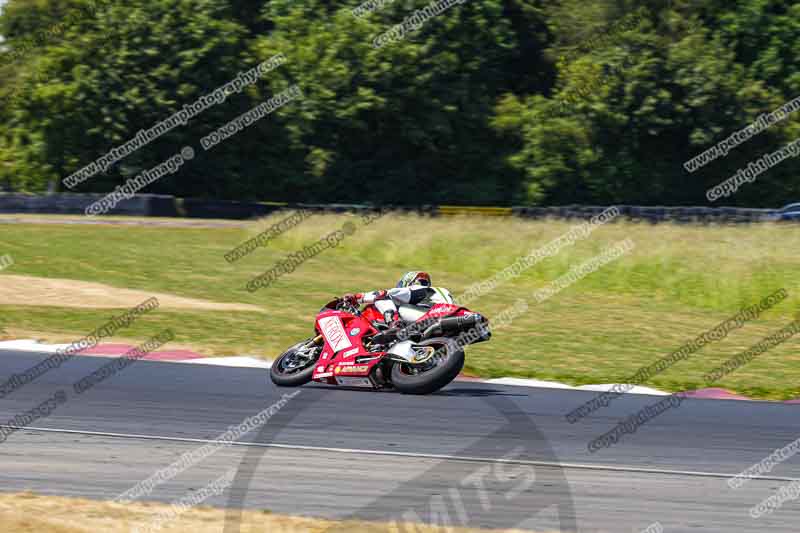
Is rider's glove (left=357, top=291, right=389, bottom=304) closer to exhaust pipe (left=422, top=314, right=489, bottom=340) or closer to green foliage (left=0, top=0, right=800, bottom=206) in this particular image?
exhaust pipe (left=422, top=314, right=489, bottom=340)

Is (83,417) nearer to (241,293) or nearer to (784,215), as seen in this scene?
(241,293)

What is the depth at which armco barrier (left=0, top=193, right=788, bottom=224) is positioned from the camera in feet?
138

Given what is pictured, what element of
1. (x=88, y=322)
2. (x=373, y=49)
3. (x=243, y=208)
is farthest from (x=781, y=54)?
(x=88, y=322)

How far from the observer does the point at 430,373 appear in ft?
44.2

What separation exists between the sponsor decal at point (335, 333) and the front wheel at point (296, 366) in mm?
292

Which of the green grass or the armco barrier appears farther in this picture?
the armco barrier

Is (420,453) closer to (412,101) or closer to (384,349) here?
(384,349)

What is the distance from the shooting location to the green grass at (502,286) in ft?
62.6

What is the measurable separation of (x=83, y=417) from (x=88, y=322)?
8.97m

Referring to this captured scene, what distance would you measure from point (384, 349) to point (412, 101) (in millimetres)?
39430

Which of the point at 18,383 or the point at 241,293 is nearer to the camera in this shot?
the point at 18,383

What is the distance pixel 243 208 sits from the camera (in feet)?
154

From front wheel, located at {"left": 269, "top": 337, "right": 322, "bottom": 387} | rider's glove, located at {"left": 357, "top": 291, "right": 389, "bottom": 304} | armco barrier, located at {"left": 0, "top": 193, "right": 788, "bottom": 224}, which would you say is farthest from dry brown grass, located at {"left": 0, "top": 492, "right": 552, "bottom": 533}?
armco barrier, located at {"left": 0, "top": 193, "right": 788, "bottom": 224}

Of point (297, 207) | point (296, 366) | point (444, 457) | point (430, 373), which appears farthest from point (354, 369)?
point (297, 207)
